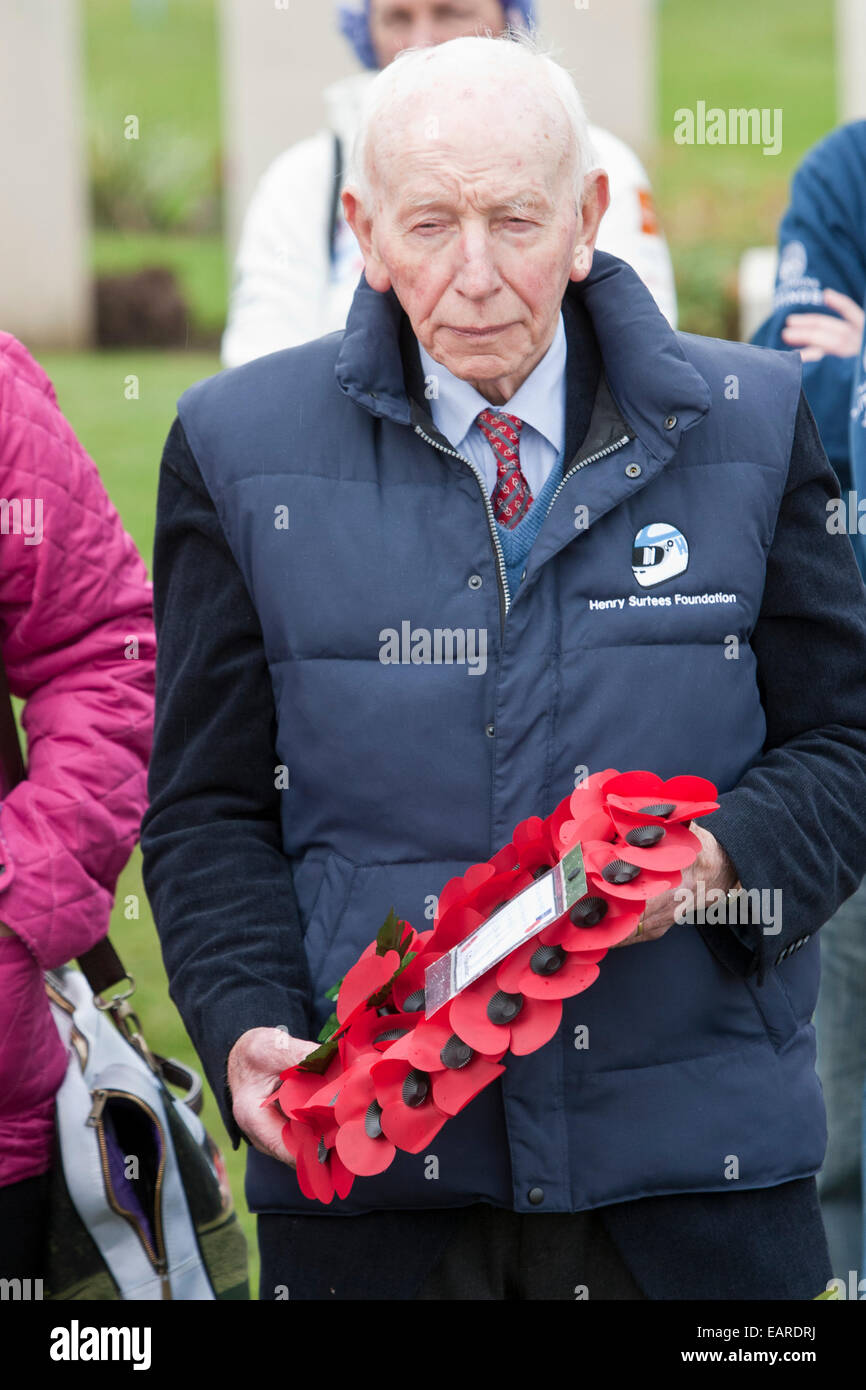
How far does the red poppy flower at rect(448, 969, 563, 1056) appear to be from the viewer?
1.82m

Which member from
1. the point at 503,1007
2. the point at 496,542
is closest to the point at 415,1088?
the point at 503,1007

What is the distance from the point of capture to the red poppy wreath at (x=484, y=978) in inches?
71.2

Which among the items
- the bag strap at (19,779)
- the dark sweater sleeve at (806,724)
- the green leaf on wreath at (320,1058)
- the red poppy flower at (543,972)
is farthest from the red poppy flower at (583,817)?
the bag strap at (19,779)

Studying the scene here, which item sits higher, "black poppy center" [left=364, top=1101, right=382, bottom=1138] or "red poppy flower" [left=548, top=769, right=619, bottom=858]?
"red poppy flower" [left=548, top=769, right=619, bottom=858]

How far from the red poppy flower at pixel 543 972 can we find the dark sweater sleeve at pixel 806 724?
0.28 meters

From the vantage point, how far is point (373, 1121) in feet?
6.08

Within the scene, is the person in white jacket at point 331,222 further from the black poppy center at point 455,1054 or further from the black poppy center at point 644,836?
the black poppy center at point 455,1054

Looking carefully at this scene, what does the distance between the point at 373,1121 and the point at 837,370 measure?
6.36ft

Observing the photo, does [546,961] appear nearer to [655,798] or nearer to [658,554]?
[655,798]

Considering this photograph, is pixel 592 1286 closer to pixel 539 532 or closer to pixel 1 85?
pixel 539 532

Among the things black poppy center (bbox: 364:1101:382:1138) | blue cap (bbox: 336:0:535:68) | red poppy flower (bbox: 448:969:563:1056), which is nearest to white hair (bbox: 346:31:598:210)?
red poppy flower (bbox: 448:969:563:1056)

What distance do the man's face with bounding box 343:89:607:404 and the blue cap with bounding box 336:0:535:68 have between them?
1482 mm

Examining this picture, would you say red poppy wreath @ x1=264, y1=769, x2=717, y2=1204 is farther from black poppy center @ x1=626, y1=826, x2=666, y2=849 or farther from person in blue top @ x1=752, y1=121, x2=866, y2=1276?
person in blue top @ x1=752, y1=121, x2=866, y2=1276

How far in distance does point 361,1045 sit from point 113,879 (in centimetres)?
Result: 70
